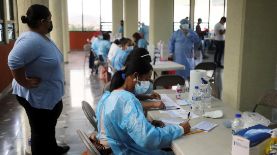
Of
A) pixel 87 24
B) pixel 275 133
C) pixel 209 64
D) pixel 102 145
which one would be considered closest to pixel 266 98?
pixel 275 133

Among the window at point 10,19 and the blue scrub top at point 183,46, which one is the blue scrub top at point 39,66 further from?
the window at point 10,19

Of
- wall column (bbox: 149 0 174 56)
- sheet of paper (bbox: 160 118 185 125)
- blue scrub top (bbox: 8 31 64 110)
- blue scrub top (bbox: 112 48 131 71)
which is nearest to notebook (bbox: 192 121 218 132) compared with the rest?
sheet of paper (bbox: 160 118 185 125)

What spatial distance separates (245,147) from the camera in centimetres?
149

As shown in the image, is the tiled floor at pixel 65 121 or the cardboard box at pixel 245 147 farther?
the tiled floor at pixel 65 121

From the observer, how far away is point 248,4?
3217mm

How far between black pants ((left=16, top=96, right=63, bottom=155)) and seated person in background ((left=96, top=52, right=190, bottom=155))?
37.3 inches

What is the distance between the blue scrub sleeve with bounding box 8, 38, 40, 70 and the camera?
2.45 m

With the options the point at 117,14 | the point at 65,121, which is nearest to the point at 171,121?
the point at 65,121

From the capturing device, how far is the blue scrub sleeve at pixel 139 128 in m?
1.71

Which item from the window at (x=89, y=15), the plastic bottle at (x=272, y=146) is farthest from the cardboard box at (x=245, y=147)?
the window at (x=89, y=15)

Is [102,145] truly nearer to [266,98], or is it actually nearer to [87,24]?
[266,98]

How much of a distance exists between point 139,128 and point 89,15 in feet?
49.6

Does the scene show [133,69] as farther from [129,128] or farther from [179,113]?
[179,113]

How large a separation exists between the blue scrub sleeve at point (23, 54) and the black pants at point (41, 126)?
40 centimetres
